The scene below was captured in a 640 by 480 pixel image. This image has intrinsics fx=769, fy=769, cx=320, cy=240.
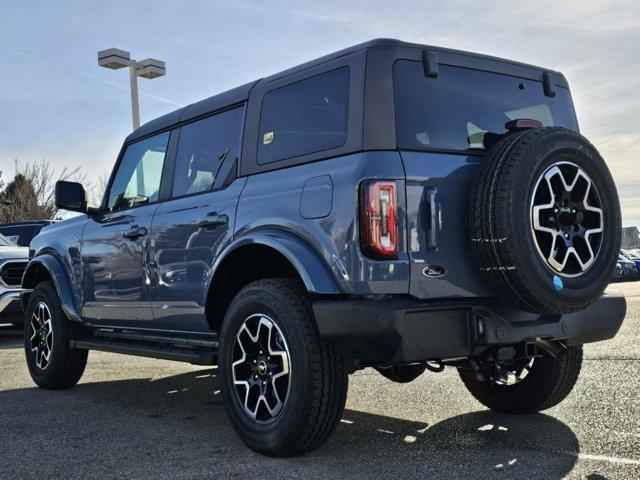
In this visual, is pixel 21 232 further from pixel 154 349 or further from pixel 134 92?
pixel 154 349

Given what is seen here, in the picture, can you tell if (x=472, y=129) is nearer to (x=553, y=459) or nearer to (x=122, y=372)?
(x=553, y=459)

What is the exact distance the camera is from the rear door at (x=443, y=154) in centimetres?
346

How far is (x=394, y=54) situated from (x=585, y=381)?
3058mm

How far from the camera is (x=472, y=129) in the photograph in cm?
388

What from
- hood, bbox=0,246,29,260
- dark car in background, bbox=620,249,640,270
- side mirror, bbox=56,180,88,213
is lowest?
dark car in background, bbox=620,249,640,270

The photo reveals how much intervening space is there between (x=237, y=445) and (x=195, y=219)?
4.32 feet

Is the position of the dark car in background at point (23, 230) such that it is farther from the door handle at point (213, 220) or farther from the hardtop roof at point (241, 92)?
the door handle at point (213, 220)

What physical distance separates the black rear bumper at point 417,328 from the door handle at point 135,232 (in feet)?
6.23

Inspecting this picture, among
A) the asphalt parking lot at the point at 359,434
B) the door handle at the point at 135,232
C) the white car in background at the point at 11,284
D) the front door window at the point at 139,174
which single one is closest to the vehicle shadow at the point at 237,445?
the asphalt parking lot at the point at 359,434

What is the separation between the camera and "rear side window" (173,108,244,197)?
4.57 metres

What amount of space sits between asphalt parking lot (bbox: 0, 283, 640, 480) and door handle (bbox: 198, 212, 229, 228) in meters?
1.18

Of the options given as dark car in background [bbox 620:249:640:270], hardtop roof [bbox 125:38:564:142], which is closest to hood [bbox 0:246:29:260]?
hardtop roof [bbox 125:38:564:142]

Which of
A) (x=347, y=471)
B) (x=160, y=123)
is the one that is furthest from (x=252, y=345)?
(x=160, y=123)

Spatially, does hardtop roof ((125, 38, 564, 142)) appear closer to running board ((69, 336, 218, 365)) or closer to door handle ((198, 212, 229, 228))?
door handle ((198, 212, 229, 228))
